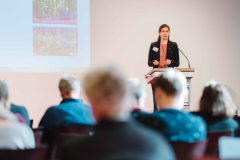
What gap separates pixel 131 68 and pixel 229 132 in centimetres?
515

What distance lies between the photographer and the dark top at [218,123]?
266cm

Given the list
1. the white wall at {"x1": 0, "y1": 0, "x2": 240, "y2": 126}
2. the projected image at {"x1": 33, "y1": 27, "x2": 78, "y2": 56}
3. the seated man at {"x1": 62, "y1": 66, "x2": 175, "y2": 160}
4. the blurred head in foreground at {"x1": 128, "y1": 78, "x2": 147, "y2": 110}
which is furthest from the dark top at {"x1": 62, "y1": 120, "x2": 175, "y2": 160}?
the white wall at {"x1": 0, "y1": 0, "x2": 240, "y2": 126}

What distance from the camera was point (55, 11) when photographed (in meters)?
6.77

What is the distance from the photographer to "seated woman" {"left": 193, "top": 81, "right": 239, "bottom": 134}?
2688mm

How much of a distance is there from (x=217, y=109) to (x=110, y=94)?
149 centimetres

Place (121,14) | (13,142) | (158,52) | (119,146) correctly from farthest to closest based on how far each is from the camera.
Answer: (121,14)
(158,52)
(13,142)
(119,146)

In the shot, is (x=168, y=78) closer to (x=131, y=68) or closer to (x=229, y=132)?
(x=229, y=132)

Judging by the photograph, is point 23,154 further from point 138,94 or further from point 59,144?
point 138,94

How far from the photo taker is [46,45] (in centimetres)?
673

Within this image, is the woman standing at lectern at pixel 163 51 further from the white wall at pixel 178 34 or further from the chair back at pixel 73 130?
the chair back at pixel 73 130

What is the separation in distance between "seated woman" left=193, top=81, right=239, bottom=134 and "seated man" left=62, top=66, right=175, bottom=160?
1409mm

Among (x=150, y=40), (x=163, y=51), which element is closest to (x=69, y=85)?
(x=163, y=51)

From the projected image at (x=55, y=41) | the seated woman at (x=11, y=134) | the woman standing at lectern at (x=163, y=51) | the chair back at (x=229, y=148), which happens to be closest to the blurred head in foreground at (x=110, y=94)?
the chair back at (x=229, y=148)

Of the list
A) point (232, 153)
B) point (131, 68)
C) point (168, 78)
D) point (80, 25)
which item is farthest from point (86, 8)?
point (232, 153)
